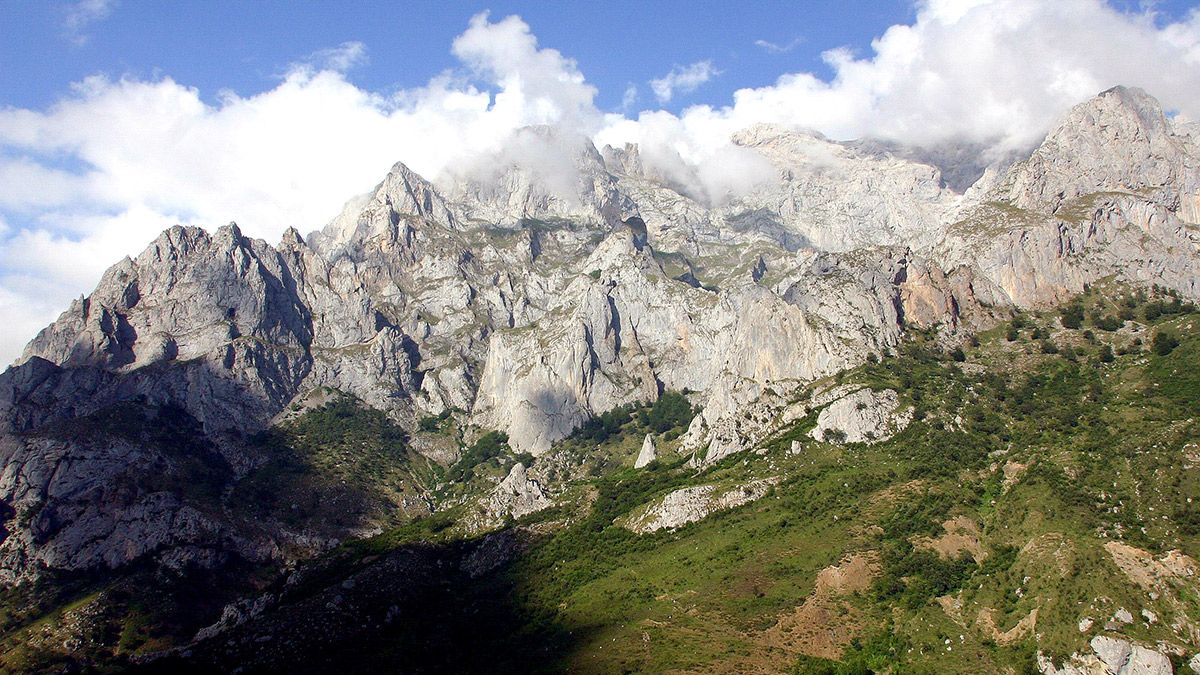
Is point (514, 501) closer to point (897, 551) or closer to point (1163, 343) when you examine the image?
point (897, 551)

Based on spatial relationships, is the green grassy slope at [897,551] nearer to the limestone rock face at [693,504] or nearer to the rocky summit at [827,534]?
the rocky summit at [827,534]

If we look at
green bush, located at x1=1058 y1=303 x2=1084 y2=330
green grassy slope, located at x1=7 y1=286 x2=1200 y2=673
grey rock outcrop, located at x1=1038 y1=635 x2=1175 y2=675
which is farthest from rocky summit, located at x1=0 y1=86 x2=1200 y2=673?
green bush, located at x1=1058 y1=303 x2=1084 y2=330

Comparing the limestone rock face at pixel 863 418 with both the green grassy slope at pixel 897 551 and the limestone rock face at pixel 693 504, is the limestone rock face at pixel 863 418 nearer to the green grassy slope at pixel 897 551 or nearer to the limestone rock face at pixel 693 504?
the green grassy slope at pixel 897 551

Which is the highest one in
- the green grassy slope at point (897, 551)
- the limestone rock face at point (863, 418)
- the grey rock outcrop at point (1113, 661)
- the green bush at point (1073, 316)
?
the green bush at point (1073, 316)

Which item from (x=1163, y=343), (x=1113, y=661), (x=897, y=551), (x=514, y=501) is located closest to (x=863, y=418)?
(x=897, y=551)

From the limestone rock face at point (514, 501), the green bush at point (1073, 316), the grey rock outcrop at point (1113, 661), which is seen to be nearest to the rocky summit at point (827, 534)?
the grey rock outcrop at point (1113, 661)

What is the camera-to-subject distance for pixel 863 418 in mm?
153125

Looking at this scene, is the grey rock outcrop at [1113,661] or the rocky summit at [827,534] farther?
the rocky summit at [827,534]

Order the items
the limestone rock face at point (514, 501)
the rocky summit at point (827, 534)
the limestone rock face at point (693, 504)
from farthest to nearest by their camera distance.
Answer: the limestone rock face at point (514, 501)
the limestone rock face at point (693, 504)
the rocky summit at point (827, 534)

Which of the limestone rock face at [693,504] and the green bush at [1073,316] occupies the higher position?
the green bush at [1073,316]

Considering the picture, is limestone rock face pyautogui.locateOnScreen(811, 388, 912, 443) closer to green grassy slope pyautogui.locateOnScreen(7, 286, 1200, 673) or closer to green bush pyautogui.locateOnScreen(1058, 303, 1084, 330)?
green grassy slope pyautogui.locateOnScreen(7, 286, 1200, 673)

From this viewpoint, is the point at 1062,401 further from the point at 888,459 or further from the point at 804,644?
the point at 804,644

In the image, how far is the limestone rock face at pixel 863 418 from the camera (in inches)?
5955

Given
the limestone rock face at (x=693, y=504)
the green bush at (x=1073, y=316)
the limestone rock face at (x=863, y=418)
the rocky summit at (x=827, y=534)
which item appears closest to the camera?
the rocky summit at (x=827, y=534)
